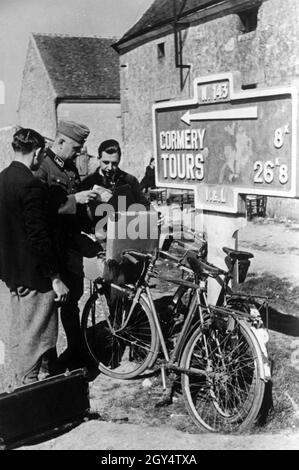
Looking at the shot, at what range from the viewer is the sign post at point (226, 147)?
386cm

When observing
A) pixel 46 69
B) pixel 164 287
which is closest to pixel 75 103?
pixel 46 69

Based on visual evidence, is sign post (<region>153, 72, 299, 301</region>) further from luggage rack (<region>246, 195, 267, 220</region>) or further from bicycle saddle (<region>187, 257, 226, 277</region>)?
luggage rack (<region>246, 195, 267, 220</region>)

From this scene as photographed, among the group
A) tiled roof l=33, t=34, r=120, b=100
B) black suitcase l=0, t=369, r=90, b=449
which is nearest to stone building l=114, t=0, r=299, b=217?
tiled roof l=33, t=34, r=120, b=100

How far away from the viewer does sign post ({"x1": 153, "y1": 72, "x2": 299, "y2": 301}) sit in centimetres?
386

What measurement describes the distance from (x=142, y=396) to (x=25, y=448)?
121 cm

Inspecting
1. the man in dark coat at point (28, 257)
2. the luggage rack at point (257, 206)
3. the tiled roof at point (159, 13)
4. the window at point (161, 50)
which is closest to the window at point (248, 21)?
the tiled roof at point (159, 13)

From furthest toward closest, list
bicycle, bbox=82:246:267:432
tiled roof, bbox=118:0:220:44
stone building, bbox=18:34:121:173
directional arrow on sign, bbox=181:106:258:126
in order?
1. stone building, bbox=18:34:121:173
2. tiled roof, bbox=118:0:220:44
3. directional arrow on sign, bbox=181:106:258:126
4. bicycle, bbox=82:246:267:432

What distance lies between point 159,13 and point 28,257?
17833 millimetres

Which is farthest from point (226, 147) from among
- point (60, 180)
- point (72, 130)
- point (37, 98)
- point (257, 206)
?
point (37, 98)

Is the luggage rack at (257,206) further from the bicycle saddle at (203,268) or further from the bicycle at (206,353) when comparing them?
the bicycle saddle at (203,268)

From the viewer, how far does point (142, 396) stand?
4.44 meters

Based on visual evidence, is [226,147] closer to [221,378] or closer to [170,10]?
[221,378]

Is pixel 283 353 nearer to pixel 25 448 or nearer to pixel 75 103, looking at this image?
pixel 25 448

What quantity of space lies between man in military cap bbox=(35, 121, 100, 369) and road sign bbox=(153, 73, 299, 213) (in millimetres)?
757
